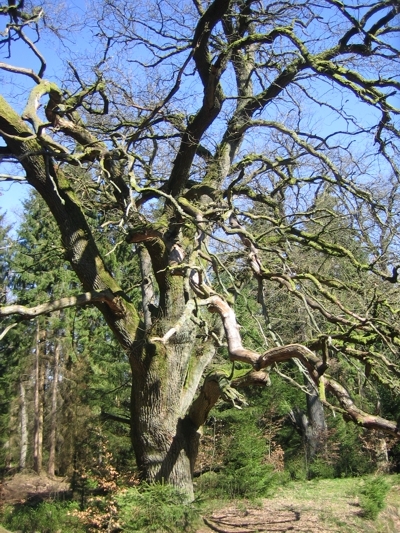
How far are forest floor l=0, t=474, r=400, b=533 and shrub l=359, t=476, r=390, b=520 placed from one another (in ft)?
0.43

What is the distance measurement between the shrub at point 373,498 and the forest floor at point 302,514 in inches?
5.2

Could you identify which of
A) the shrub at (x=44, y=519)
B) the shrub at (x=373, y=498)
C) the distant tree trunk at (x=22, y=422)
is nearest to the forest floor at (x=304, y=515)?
the shrub at (x=373, y=498)

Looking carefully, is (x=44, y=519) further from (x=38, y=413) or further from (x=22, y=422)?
(x=22, y=422)

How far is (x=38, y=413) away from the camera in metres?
23.0

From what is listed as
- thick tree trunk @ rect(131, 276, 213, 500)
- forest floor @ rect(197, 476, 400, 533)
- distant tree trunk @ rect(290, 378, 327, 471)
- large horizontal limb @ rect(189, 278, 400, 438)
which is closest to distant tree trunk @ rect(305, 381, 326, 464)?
distant tree trunk @ rect(290, 378, 327, 471)

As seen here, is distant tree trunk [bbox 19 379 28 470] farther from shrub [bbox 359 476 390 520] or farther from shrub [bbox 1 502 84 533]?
shrub [bbox 359 476 390 520]

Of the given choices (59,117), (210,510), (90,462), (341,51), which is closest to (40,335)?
(90,462)

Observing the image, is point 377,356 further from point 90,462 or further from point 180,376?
point 90,462

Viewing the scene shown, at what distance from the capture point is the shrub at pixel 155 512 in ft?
21.8

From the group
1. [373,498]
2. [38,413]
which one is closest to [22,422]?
[38,413]

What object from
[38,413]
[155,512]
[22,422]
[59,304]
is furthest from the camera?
[22,422]

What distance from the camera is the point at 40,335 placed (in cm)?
2238

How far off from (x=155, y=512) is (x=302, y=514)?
125 inches

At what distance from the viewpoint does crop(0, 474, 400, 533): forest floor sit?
26.2 ft
